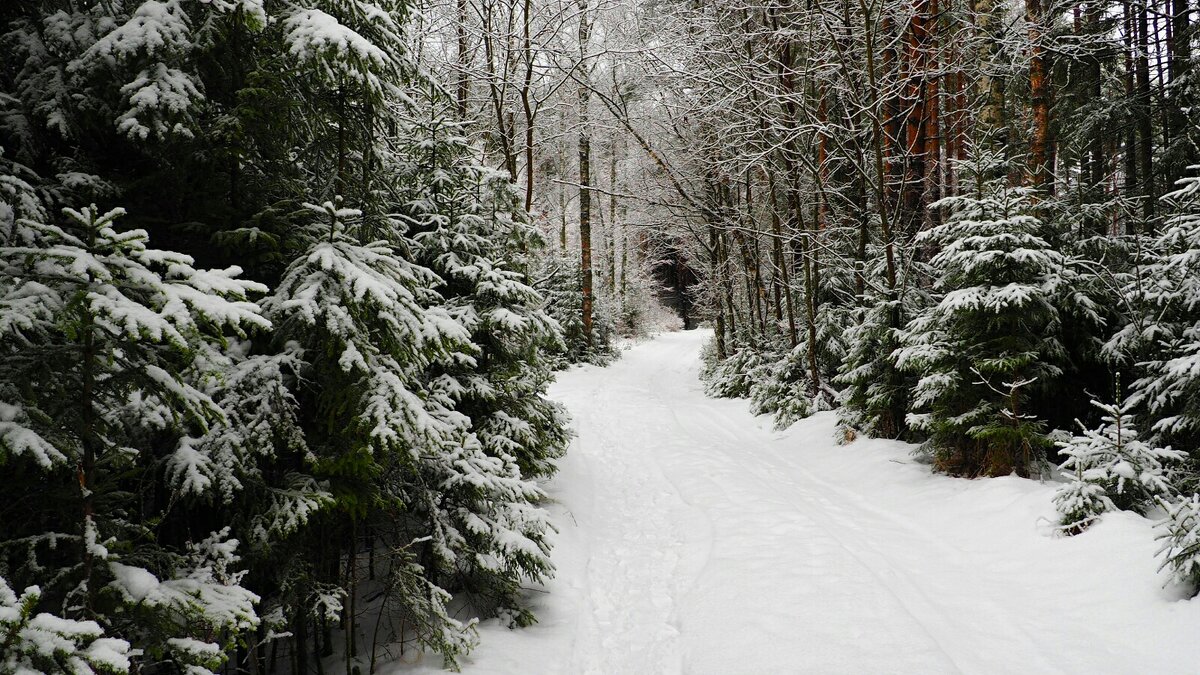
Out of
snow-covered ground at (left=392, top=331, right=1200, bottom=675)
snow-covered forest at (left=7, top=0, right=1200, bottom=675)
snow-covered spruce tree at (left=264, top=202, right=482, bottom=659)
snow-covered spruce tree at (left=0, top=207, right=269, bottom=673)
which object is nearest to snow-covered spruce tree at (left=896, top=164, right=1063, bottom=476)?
snow-covered forest at (left=7, top=0, right=1200, bottom=675)

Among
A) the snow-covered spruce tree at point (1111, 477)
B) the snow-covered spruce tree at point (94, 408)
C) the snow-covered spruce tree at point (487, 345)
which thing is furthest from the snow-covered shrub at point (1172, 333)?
the snow-covered spruce tree at point (94, 408)

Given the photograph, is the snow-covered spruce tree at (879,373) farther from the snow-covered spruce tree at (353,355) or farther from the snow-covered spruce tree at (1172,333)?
the snow-covered spruce tree at (353,355)

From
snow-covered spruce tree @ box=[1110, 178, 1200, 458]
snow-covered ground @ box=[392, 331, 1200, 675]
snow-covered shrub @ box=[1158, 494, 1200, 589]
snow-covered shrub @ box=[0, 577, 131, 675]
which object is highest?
snow-covered spruce tree @ box=[1110, 178, 1200, 458]

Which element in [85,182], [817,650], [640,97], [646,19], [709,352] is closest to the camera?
[85,182]

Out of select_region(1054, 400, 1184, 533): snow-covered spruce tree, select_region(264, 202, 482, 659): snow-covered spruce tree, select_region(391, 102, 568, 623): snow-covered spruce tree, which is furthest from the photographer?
select_region(1054, 400, 1184, 533): snow-covered spruce tree

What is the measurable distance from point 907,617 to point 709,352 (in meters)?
20.3

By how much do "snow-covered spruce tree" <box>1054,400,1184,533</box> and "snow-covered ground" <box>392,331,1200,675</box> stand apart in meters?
0.19

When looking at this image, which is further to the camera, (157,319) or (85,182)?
(85,182)

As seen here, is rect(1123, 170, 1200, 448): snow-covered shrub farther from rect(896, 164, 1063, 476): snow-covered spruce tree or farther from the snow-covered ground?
the snow-covered ground

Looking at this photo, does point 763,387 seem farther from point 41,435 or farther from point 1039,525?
point 41,435

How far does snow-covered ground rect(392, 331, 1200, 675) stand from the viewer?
149 inches

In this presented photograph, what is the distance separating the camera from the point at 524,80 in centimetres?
1002

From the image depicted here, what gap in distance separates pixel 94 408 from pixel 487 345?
3898 millimetres

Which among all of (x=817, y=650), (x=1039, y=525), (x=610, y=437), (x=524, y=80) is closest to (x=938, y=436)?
(x=1039, y=525)
